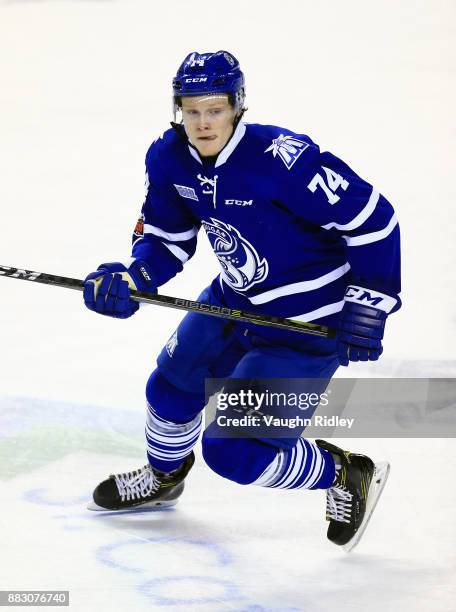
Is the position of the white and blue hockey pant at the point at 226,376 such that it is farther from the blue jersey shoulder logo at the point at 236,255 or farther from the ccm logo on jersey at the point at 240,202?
the ccm logo on jersey at the point at 240,202

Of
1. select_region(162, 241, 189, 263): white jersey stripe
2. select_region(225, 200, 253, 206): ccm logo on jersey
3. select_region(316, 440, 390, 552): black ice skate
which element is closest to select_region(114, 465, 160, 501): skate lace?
select_region(316, 440, 390, 552): black ice skate

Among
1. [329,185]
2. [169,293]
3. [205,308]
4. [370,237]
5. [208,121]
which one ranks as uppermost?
[208,121]

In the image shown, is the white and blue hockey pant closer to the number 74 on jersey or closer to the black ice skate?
the black ice skate

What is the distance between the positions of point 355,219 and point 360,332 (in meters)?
0.29

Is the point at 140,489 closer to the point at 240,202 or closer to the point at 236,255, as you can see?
the point at 236,255

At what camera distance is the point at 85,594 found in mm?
2547

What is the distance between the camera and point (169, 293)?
4.42 meters

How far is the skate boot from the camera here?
314 centimetres

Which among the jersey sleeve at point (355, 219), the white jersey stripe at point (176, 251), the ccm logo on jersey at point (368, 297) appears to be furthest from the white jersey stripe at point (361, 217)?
Answer: the white jersey stripe at point (176, 251)

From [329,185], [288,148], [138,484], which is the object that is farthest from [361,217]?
[138,484]

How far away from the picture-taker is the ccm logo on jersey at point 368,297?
9.20 feet

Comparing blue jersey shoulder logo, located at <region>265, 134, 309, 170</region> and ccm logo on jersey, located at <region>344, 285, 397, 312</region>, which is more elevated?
blue jersey shoulder logo, located at <region>265, 134, 309, 170</region>

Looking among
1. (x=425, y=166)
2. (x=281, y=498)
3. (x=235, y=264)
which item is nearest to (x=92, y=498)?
(x=281, y=498)

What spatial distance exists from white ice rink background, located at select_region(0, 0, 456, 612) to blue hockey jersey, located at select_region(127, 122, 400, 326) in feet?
2.13
